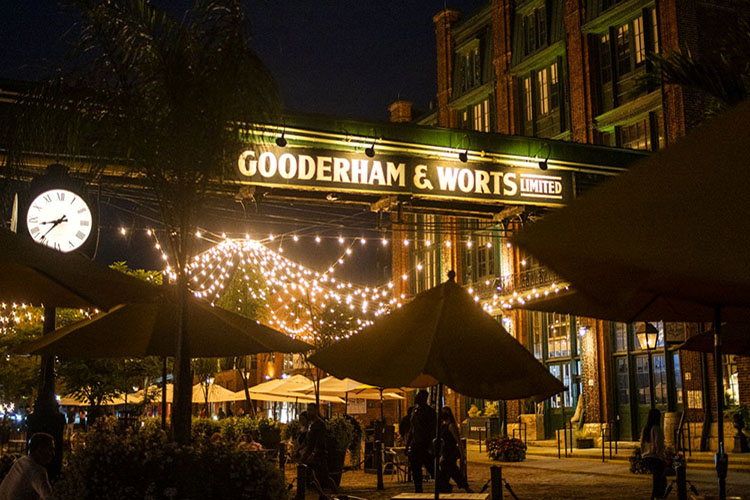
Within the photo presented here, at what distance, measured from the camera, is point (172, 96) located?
917 cm

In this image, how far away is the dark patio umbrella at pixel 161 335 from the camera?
337 inches

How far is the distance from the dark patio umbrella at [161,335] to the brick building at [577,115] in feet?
42.8

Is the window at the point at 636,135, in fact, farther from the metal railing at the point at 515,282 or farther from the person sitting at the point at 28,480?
the person sitting at the point at 28,480

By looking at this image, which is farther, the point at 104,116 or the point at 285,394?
the point at 285,394

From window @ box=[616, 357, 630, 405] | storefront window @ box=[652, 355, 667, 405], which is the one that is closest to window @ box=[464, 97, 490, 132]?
window @ box=[616, 357, 630, 405]

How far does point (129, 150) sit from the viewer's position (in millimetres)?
9141

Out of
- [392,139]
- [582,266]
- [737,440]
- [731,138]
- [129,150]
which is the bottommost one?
[737,440]

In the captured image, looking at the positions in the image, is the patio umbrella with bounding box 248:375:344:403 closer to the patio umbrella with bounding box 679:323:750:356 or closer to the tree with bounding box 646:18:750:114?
the patio umbrella with bounding box 679:323:750:356

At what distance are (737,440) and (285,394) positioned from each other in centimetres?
1411

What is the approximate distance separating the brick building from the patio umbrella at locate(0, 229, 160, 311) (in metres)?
14.3

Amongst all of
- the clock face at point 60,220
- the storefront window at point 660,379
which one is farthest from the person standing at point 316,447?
the storefront window at point 660,379

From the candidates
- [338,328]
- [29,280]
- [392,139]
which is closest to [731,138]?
[29,280]

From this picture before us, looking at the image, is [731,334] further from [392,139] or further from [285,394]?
[285,394]

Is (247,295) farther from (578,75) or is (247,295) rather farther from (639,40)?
(639,40)
